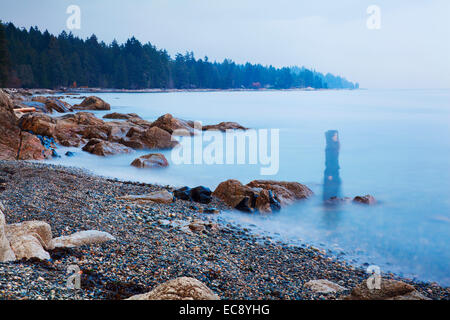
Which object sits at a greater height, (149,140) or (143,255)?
(149,140)

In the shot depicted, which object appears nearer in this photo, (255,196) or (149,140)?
(255,196)

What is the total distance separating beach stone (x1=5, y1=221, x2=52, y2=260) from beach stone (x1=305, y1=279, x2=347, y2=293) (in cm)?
266

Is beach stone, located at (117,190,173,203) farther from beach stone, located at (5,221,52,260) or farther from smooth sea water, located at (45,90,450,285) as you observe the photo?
beach stone, located at (5,221,52,260)

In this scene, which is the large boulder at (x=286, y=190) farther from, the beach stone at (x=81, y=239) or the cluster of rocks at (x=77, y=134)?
the beach stone at (x=81, y=239)

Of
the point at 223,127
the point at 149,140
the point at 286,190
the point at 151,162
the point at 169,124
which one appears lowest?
the point at 286,190

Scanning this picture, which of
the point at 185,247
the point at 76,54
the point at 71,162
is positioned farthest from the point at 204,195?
the point at 76,54

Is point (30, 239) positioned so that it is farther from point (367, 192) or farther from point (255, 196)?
point (367, 192)

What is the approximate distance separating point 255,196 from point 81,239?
401 centimetres

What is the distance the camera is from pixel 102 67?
265 feet

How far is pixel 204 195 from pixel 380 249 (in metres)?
3.32

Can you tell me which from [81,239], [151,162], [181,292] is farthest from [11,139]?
[181,292]

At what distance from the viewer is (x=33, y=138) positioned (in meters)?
10.1

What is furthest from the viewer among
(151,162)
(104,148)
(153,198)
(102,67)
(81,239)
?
(102,67)

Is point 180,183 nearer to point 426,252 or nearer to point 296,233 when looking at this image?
point 296,233
